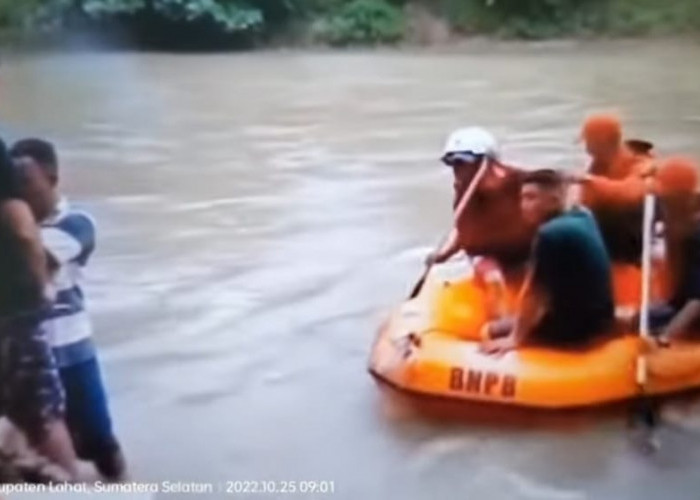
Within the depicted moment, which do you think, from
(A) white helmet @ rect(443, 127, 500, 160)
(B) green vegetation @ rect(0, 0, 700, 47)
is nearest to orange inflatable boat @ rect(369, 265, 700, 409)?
(A) white helmet @ rect(443, 127, 500, 160)

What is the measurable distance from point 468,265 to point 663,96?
238mm

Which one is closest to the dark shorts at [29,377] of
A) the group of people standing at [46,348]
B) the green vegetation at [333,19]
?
the group of people standing at [46,348]

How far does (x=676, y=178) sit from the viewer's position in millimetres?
1671

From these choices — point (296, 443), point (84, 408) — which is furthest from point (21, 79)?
point (296, 443)

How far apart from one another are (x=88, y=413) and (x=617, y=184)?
51 cm

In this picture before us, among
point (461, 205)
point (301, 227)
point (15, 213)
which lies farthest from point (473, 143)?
point (15, 213)

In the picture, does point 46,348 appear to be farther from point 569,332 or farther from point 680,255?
point 680,255

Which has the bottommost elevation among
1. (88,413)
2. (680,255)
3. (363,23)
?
(88,413)

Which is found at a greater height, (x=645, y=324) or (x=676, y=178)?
(x=676, y=178)

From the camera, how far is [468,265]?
1.69 m

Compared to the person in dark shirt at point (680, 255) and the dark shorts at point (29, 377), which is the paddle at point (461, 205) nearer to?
the person in dark shirt at point (680, 255)

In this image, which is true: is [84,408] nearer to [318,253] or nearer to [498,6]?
[318,253]

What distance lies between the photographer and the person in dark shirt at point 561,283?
1.66 m

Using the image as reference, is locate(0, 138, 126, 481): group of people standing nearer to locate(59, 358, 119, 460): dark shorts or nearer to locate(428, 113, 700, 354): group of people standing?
locate(59, 358, 119, 460): dark shorts
